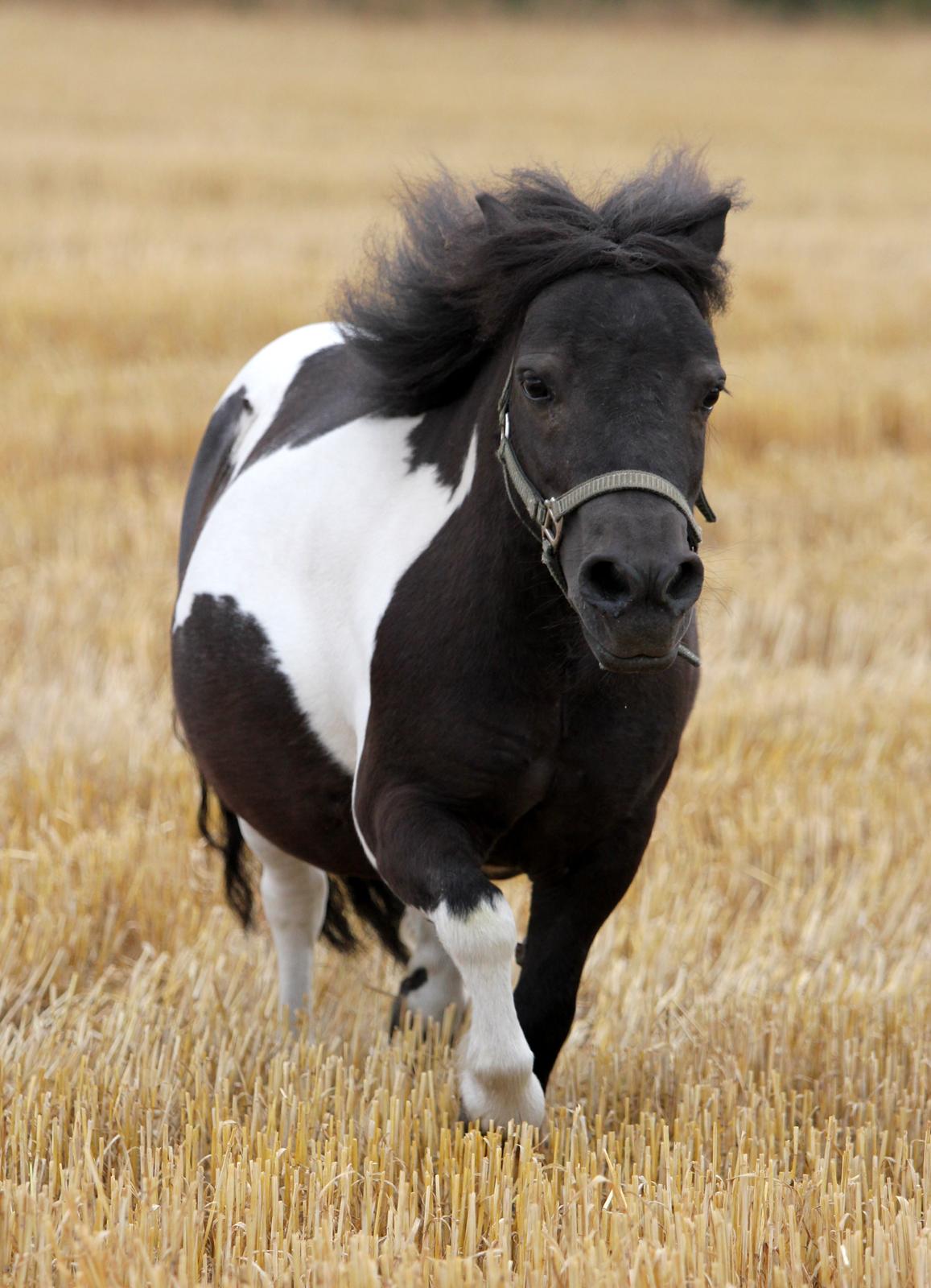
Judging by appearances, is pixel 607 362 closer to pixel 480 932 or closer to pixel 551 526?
pixel 551 526

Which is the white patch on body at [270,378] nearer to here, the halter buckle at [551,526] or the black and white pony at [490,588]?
the black and white pony at [490,588]

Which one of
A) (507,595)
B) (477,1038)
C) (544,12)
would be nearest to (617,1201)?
(477,1038)

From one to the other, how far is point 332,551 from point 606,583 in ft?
3.34

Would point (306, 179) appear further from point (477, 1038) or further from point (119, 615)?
point (477, 1038)

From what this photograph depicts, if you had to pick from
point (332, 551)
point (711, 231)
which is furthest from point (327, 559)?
point (711, 231)

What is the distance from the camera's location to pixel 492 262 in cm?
278

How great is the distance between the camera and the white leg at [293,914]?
4098mm

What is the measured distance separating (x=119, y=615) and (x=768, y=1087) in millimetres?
3916

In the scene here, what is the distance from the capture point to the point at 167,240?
45.5 ft

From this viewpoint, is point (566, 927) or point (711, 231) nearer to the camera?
point (711, 231)

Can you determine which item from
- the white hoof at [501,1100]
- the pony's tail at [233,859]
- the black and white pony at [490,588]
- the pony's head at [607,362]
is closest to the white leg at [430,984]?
the black and white pony at [490,588]

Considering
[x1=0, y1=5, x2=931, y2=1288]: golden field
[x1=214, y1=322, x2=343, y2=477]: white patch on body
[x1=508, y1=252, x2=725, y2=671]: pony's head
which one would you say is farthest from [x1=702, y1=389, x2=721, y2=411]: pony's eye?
[x1=214, y1=322, x2=343, y2=477]: white patch on body

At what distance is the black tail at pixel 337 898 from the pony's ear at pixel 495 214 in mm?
1779

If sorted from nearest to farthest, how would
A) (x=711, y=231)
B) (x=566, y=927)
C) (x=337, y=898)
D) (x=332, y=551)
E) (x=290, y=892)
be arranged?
(x=711, y=231)
(x=566, y=927)
(x=332, y=551)
(x=290, y=892)
(x=337, y=898)
